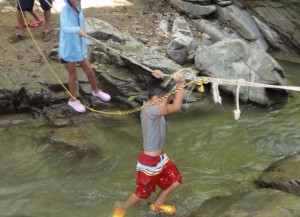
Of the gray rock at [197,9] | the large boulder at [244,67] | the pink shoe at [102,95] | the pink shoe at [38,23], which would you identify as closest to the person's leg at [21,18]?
the pink shoe at [38,23]

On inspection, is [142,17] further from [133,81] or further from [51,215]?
[51,215]

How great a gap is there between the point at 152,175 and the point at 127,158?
60.8 inches

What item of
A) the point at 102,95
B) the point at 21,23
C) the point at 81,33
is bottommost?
the point at 102,95

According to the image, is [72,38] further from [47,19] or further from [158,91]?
[47,19]

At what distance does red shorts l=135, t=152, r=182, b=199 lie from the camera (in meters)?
4.05

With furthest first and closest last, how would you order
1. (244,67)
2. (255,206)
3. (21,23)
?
(21,23) → (244,67) → (255,206)

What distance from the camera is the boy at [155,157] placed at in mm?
3877

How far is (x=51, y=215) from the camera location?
449cm

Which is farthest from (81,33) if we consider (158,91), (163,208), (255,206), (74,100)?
(255,206)

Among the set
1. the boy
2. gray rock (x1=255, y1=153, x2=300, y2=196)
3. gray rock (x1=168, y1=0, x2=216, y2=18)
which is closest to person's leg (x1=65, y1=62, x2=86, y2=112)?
the boy

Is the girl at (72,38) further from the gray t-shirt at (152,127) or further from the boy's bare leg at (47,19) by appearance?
the boy's bare leg at (47,19)

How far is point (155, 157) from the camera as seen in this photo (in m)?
4.04

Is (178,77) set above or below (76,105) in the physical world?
above

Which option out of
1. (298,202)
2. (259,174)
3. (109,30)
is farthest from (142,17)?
(298,202)
